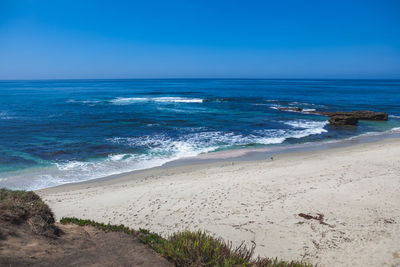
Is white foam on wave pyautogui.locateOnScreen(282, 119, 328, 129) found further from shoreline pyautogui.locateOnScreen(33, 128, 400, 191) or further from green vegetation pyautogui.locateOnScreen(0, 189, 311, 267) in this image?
green vegetation pyautogui.locateOnScreen(0, 189, 311, 267)

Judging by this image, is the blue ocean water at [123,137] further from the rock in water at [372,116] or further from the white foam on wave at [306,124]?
the rock in water at [372,116]

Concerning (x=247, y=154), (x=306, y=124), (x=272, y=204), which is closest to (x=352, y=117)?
(x=306, y=124)

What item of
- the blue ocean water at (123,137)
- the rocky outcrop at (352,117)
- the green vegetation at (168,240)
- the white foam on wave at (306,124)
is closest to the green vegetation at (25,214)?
the green vegetation at (168,240)

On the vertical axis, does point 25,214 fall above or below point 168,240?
above

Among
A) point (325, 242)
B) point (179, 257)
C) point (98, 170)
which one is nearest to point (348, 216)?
point (325, 242)

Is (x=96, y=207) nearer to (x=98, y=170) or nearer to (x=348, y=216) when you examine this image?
(x=98, y=170)

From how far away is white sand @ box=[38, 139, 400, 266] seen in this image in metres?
6.57

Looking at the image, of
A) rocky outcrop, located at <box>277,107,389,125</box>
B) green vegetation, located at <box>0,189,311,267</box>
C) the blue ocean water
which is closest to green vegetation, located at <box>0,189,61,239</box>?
green vegetation, located at <box>0,189,311,267</box>

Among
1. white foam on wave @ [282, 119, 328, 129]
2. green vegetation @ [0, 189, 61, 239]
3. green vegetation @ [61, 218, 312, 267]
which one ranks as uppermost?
green vegetation @ [0, 189, 61, 239]

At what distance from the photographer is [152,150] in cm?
1742

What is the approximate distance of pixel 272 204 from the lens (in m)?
8.78

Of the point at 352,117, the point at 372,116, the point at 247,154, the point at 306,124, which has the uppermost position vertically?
the point at 352,117

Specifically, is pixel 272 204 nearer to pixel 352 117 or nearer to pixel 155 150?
pixel 155 150

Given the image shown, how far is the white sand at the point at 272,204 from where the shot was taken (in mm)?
6566
